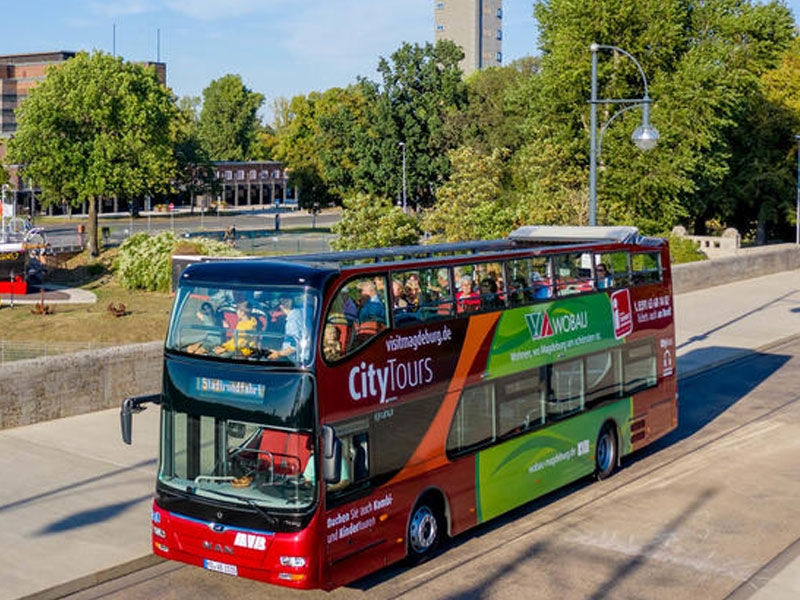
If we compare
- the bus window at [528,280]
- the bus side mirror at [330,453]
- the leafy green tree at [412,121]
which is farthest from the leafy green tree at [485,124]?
the bus side mirror at [330,453]

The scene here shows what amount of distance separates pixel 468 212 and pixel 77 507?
31.1 m

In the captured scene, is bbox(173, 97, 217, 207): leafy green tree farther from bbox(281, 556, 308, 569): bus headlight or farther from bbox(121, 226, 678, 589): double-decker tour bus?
bbox(281, 556, 308, 569): bus headlight

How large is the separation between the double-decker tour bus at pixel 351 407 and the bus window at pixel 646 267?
2787mm

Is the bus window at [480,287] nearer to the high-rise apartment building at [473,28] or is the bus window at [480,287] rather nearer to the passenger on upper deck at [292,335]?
the passenger on upper deck at [292,335]

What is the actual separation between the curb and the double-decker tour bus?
3.09 feet

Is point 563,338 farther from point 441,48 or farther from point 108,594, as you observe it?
point 441,48

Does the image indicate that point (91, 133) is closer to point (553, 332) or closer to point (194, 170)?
point (194, 170)

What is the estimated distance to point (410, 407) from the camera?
12164mm

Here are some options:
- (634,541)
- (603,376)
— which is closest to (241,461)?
(634,541)

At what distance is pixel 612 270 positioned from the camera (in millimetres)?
17000

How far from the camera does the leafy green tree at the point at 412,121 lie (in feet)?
260

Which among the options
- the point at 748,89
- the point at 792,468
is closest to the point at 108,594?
the point at 792,468

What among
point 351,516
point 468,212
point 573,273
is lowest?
point 351,516

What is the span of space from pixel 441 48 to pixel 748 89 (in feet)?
97.6
